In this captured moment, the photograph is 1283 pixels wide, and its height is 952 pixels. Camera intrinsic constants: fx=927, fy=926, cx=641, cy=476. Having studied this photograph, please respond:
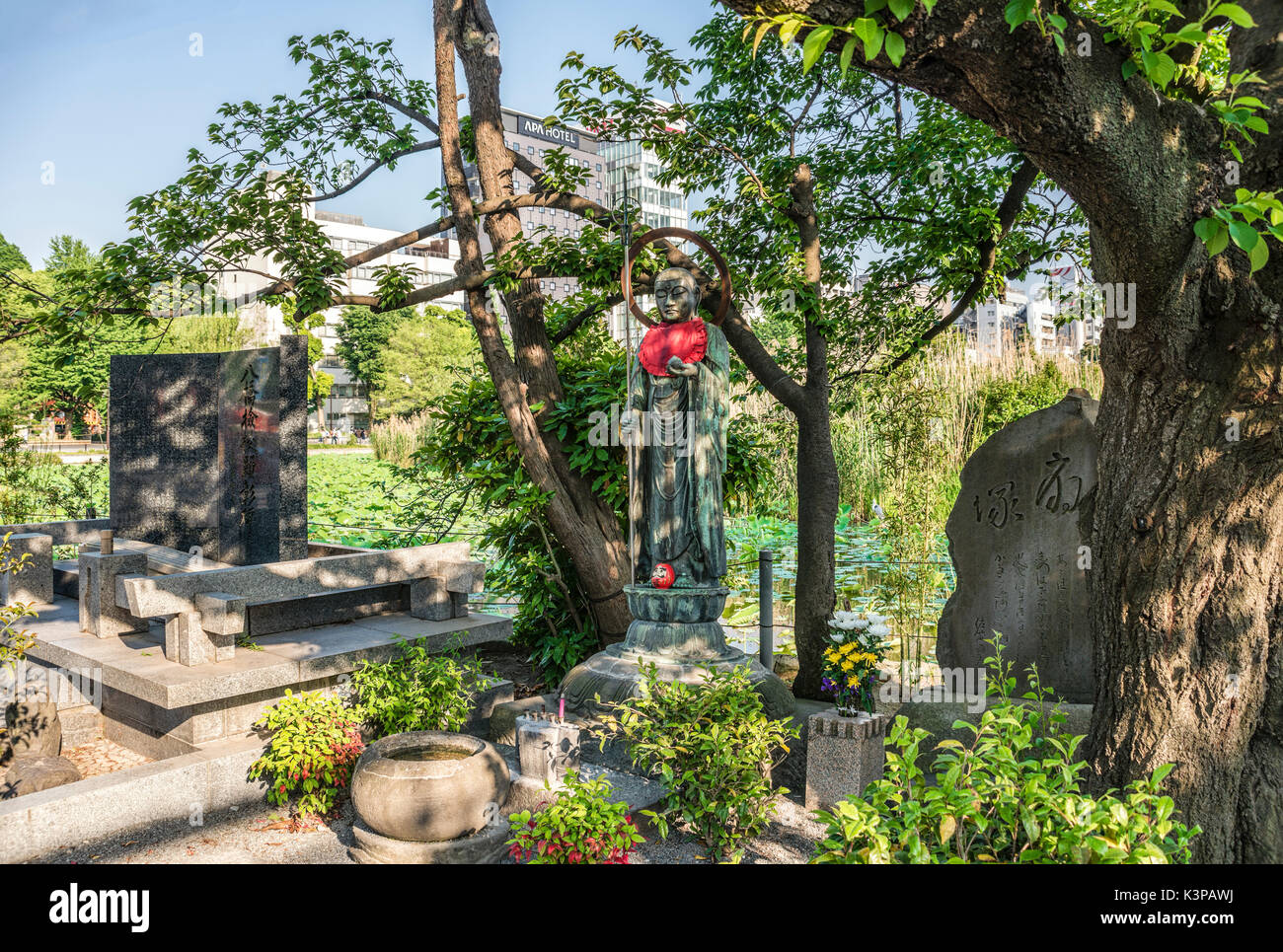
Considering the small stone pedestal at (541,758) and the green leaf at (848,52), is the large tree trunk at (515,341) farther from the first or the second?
the green leaf at (848,52)

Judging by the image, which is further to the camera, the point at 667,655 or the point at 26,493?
the point at 26,493

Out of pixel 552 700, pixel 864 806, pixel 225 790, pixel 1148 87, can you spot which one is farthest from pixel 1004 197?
pixel 225 790

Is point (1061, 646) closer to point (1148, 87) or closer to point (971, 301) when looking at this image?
point (971, 301)

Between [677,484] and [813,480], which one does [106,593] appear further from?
[813,480]

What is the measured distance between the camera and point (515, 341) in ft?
26.4

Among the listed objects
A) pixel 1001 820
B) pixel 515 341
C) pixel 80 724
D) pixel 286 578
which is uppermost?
pixel 515 341

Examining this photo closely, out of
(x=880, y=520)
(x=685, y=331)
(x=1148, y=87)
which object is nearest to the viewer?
(x=1148, y=87)

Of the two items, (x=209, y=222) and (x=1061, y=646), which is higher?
(x=209, y=222)

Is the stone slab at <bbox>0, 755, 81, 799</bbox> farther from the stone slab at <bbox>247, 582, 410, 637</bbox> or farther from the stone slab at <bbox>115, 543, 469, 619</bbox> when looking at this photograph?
the stone slab at <bbox>247, 582, 410, 637</bbox>

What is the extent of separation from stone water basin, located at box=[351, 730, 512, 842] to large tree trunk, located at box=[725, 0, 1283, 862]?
9.24ft

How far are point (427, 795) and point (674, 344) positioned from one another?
3579 mm

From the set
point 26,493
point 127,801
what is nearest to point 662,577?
point 127,801

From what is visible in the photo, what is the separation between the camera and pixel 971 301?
8062 mm

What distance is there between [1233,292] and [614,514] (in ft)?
17.9
